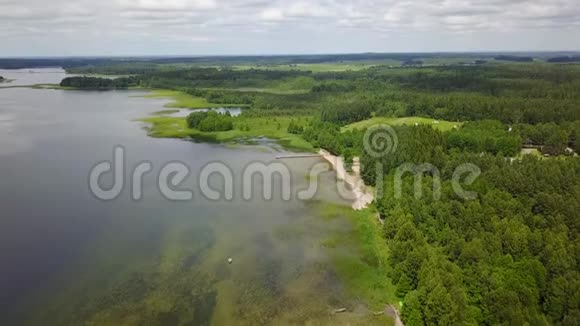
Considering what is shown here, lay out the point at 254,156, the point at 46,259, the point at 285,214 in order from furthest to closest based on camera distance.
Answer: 1. the point at 254,156
2. the point at 285,214
3. the point at 46,259

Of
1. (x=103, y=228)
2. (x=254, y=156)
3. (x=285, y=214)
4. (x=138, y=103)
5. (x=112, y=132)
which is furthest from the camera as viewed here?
(x=138, y=103)

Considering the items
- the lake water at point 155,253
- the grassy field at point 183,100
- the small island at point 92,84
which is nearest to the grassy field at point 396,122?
the lake water at point 155,253

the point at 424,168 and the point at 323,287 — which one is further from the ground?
the point at 424,168

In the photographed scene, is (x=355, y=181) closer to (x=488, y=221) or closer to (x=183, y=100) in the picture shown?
(x=488, y=221)

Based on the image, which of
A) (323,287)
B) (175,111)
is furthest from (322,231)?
(175,111)

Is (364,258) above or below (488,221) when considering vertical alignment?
below

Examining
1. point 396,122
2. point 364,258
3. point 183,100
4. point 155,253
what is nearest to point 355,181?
point 364,258

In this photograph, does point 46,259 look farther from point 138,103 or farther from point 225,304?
point 138,103

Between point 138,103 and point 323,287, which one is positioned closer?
point 323,287
